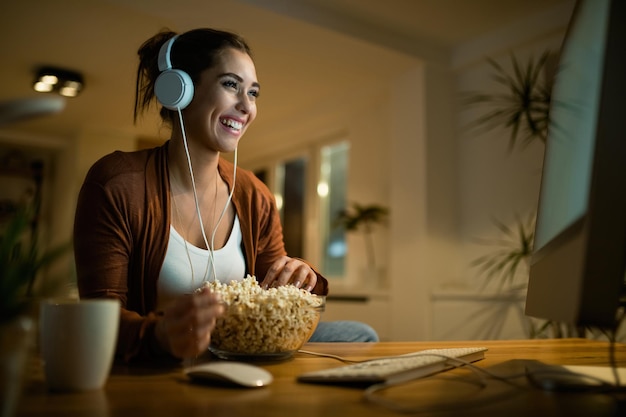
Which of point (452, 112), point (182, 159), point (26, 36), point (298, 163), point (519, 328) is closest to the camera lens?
point (182, 159)

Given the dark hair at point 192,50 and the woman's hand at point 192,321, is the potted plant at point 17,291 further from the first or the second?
the dark hair at point 192,50

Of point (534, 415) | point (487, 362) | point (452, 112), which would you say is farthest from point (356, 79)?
point (534, 415)

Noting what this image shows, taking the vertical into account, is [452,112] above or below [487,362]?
above

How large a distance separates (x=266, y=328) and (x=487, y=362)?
34cm

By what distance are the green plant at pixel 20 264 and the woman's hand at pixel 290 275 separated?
0.57 metres

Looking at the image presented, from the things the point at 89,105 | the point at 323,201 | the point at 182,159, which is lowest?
the point at 182,159

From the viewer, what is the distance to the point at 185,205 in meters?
1.21

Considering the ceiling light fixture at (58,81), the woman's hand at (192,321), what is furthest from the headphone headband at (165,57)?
the ceiling light fixture at (58,81)

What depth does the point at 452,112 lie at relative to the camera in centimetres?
390

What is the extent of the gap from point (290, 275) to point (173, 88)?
1.50ft

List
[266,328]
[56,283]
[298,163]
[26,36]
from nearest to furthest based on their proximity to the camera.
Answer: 1. [56,283]
2. [266,328]
3. [26,36]
4. [298,163]

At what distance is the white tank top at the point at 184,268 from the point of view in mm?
1092

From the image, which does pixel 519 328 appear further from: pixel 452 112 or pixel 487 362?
pixel 487 362

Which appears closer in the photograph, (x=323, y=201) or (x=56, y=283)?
(x=56, y=283)
